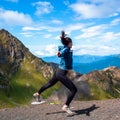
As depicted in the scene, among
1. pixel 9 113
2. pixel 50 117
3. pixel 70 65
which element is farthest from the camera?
pixel 9 113

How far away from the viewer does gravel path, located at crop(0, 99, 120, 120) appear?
54.2 ft

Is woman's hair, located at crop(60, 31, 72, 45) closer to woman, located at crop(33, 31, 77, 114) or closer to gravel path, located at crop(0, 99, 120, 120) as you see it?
woman, located at crop(33, 31, 77, 114)

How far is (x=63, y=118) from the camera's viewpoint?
1656 cm

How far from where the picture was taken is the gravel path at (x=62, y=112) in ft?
54.2

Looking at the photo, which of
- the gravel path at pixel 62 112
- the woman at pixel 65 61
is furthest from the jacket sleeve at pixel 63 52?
the gravel path at pixel 62 112

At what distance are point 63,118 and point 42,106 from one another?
4671 mm

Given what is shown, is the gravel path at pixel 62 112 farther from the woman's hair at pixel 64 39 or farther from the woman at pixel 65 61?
the woman's hair at pixel 64 39

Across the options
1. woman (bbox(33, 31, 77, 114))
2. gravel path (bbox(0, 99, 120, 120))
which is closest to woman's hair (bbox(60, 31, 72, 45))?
woman (bbox(33, 31, 77, 114))

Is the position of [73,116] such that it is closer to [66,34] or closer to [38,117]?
[38,117]

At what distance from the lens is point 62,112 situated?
17984 mm

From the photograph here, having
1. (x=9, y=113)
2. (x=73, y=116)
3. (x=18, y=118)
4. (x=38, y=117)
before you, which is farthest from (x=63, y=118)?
(x=9, y=113)

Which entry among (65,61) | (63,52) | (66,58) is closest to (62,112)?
(65,61)

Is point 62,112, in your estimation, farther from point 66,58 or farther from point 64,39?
point 64,39

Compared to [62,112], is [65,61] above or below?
above
